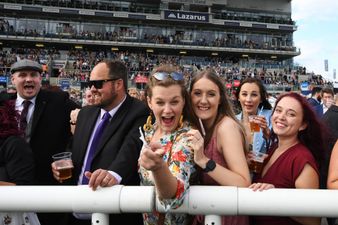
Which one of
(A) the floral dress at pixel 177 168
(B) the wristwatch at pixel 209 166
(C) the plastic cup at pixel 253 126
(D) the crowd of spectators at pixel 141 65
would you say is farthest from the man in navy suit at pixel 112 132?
(D) the crowd of spectators at pixel 141 65

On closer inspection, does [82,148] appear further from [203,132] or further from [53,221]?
[203,132]

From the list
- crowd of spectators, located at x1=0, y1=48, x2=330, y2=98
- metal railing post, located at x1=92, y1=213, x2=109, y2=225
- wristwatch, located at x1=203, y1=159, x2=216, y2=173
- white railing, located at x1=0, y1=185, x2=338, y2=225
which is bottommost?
metal railing post, located at x1=92, y1=213, x2=109, y2=225

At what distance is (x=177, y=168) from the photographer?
1.75 meters

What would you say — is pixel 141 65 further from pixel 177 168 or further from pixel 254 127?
pixel 177 168

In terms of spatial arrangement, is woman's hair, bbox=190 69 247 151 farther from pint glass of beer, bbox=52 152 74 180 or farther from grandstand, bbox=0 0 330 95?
grandstand, bbox=0 0 330 95

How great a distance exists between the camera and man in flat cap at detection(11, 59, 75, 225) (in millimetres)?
3256

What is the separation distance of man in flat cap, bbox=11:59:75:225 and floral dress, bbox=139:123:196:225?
156cm

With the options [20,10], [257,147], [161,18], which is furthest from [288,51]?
[257,147]

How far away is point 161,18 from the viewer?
5034 centimetres

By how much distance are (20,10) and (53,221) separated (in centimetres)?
4875

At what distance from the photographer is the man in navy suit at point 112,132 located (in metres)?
2.39

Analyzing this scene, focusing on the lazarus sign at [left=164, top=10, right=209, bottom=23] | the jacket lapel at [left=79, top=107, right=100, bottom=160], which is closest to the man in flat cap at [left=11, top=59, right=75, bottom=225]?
the jacket lapel at [left=79, top=107, right=100, bottom=160]

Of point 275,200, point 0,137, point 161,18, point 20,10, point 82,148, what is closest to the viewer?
point 275,200

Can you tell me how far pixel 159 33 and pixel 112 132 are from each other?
5003 centimetres
